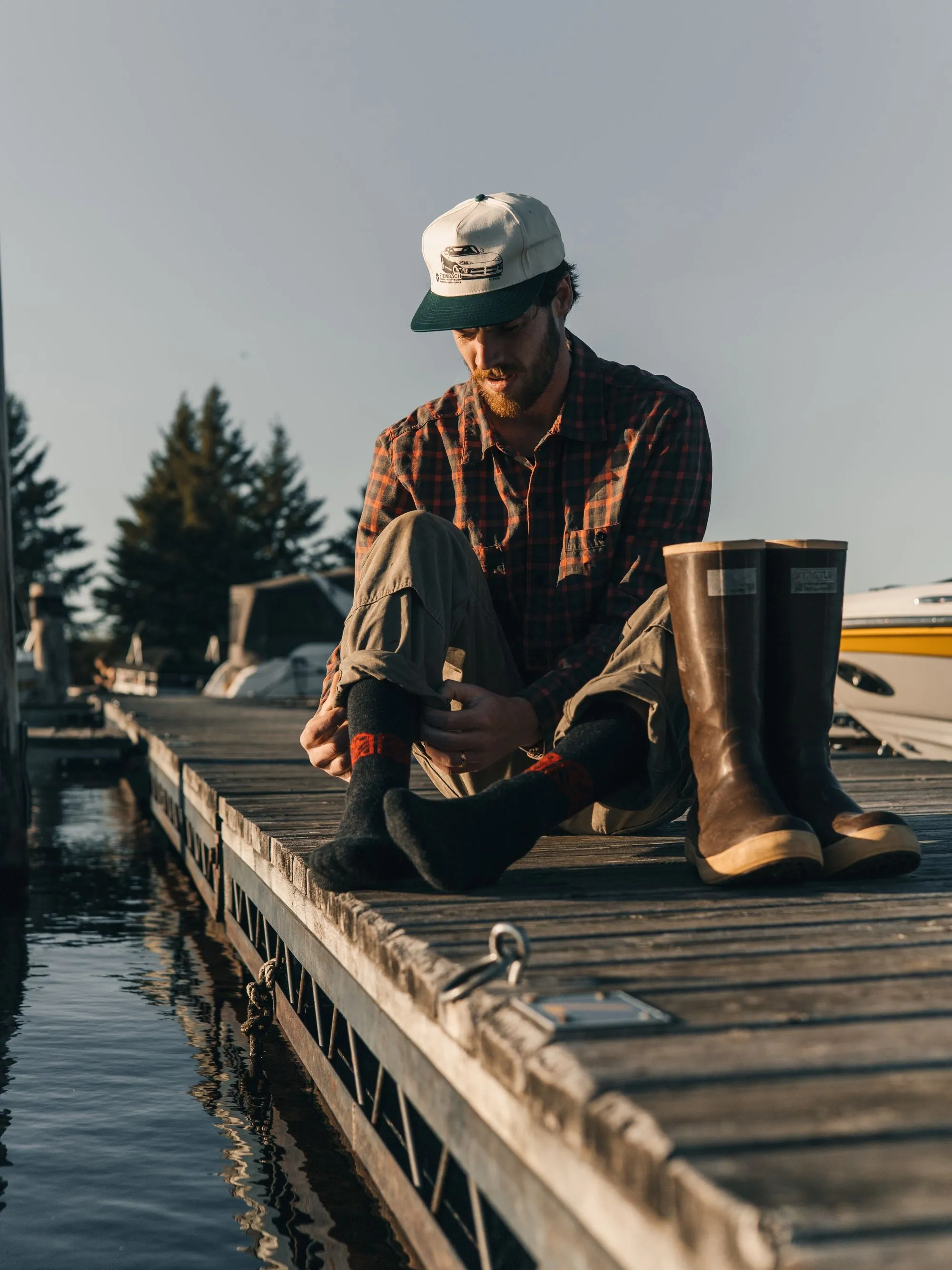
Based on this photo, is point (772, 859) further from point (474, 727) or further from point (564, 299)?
point (564, 299)

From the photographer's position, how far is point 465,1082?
1.64 m

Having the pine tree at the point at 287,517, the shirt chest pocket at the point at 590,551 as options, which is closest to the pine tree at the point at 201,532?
the pine tree at the point at 287,517

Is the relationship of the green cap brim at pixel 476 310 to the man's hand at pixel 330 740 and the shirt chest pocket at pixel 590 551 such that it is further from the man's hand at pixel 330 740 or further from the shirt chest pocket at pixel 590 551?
the man's hand at pixel 330 740

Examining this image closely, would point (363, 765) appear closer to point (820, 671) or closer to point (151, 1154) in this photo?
point (820, 671)

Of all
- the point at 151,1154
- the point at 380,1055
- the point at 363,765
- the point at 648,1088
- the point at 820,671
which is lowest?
the point at 151,1154

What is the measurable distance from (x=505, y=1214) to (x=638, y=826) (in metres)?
1.43

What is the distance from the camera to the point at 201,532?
50812mm

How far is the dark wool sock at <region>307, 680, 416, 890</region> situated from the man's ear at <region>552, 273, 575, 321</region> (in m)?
1.06

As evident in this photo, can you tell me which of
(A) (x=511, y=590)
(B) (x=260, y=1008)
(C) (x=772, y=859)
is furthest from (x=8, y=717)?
(C) (x=772, y=859)

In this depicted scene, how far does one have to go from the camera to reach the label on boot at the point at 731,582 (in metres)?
2.32

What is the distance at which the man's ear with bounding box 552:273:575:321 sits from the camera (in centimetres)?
296

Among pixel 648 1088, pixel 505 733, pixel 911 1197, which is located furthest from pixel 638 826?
pixel 911 1197

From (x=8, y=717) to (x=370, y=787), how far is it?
13.6 ft

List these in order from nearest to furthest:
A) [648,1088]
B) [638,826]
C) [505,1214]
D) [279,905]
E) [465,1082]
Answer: [648,1088], [505,1214], [465,1082], [638,826], [279,905]
